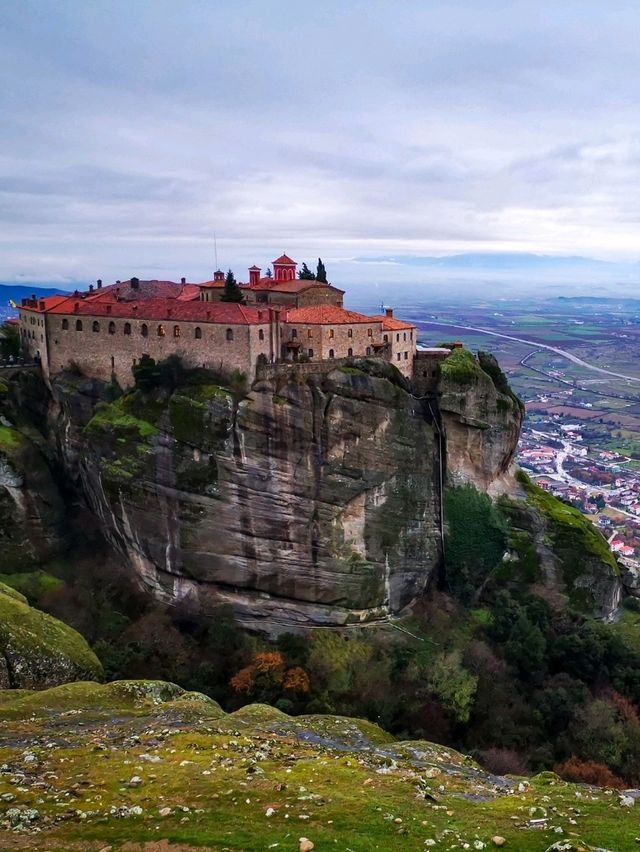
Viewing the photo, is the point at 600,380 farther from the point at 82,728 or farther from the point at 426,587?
the point at 82,728

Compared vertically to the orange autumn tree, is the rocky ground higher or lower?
higher

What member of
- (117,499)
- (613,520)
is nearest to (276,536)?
(117,499)

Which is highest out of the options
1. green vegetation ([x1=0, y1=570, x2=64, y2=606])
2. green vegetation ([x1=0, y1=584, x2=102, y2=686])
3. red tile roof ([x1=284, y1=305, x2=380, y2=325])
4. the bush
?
red tile roof ([x1=284, y1=305, x2=380, y2=325])

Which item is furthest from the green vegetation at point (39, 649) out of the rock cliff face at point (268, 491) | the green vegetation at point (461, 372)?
the green vegetation at point (461, 372)

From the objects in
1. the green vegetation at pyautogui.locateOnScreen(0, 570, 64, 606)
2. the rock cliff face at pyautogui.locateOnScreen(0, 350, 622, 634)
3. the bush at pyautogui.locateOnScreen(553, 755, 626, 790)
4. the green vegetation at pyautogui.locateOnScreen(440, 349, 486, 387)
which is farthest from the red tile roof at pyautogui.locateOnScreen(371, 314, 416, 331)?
the bush at pyautogui.locateOnScreen(553, 755, 626, 790)

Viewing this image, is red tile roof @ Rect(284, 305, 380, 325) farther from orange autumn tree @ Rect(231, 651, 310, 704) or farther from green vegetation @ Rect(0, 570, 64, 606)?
green vegetation @ Rect(0, 570, 64, 606)
